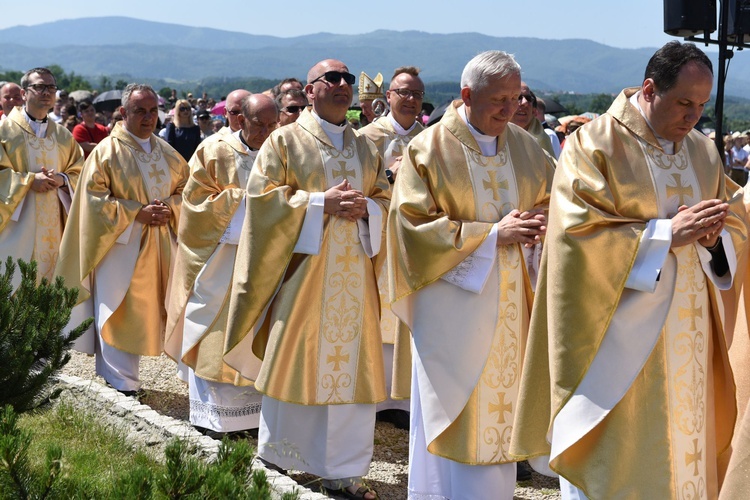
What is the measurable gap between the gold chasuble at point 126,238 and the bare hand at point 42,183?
2.79 ft

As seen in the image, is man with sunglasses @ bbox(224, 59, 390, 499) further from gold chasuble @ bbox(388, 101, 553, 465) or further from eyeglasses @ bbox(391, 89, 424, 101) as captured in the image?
eyeglasses @ bbox(391, 89, 424, 101)

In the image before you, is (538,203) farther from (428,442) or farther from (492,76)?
(428,442)

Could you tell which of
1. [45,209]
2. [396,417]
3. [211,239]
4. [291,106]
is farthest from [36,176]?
[396,417]

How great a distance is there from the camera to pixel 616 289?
4102 millimetres

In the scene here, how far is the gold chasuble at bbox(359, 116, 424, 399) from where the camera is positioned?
19.4 ft

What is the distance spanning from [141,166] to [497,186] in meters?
3.55

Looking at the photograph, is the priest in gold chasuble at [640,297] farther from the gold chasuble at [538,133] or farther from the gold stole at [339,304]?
the gold chasuble at [538,133]

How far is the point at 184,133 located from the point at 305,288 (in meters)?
6.95

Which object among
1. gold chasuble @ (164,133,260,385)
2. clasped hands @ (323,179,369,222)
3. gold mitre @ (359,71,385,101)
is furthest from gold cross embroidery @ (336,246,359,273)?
gold mitre @ (359,71,385,101)

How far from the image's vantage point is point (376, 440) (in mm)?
6824

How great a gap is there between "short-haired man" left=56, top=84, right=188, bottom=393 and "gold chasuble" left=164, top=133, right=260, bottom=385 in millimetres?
847

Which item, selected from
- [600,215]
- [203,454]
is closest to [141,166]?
[203,454]

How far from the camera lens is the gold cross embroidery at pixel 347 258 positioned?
18.8ft

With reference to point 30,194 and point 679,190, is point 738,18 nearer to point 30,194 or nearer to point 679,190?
point 679,190
